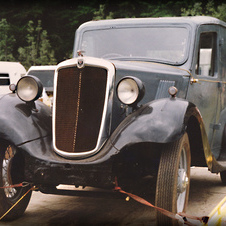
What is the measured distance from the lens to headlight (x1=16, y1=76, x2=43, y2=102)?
4754 millimetres

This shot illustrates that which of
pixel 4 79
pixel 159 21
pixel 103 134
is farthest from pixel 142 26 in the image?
pixel 4 79

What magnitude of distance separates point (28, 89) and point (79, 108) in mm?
586

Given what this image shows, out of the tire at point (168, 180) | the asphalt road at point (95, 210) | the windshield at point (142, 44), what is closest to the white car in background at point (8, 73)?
the windshield at point (142, 44)

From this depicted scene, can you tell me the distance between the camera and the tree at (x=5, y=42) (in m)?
23.9

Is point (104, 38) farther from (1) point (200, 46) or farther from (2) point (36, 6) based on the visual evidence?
(2) point (36, 6)

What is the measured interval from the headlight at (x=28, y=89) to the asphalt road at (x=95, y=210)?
1.23 m

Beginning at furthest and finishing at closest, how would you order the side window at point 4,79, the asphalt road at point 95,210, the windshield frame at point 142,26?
the side window at point 4,79
the windshield frame at point 142,26
the asphalt road at point 95,210

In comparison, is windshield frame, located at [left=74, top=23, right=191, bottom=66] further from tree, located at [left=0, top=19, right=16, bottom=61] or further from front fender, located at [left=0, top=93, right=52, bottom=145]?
tree, located at [left=0, top=19, right=16, bottom=61]

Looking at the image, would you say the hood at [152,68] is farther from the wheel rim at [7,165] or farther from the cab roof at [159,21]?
the wheel rim at [7,165]

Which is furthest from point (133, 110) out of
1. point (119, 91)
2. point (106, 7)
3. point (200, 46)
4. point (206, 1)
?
point (106, 7)

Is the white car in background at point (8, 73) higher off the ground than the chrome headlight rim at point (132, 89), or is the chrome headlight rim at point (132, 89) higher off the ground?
the chrome headlight rim at point (132, 89)

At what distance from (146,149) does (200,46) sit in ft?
6.52

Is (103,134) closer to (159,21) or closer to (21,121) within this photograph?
(21,121)

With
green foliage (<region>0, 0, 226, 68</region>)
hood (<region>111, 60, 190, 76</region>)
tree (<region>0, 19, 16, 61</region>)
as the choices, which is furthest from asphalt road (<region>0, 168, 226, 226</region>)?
tree (<region>0, 19, 16, 61</region>)
